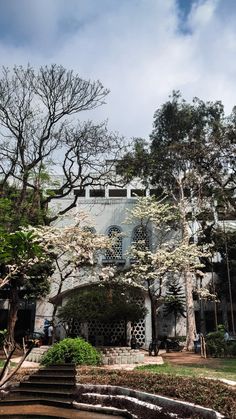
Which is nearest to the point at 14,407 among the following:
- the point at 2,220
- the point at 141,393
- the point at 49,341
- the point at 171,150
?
the point at 141,393

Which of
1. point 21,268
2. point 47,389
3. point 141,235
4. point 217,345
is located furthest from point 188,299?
point 21,268

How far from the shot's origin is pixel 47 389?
894cm

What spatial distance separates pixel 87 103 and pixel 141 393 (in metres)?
13.9

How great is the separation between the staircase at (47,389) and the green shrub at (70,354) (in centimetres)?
172

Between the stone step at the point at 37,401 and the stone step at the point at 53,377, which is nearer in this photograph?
the stone step at the point at 37,401

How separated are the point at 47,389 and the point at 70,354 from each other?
327 centimetres

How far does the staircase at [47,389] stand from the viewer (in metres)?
8.06

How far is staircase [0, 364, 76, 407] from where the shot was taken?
8.06 metres

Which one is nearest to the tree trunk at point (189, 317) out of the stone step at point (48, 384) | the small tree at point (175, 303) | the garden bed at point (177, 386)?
the small tree at point (175, 303)

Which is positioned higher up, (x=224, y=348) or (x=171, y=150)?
(x=171, y=150)

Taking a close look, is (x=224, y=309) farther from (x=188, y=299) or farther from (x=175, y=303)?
(x=188, y=299)

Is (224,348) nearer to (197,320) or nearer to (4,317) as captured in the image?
(197,320)

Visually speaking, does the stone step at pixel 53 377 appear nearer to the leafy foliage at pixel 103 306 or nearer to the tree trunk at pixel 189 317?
the leafy foliage at pixel 103 306

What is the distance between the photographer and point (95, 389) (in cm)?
855
